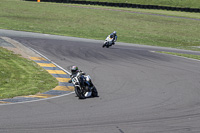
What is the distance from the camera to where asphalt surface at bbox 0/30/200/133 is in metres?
10.1

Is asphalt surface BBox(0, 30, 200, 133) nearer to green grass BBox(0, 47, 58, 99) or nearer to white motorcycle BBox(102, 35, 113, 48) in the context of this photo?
green grass BBox(0, 47, 58, 99)

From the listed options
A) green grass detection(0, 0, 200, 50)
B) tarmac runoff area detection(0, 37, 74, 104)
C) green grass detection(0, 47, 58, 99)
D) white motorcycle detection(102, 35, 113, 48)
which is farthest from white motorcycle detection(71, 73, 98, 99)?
green grass detection(0, 0, 200, 50)

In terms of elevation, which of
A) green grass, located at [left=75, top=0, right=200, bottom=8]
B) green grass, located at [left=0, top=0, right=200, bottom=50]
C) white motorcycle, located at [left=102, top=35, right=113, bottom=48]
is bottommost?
green grass, located at [left=0, top=0, right=200, bottom=50]

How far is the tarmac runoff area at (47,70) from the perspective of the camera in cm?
1364

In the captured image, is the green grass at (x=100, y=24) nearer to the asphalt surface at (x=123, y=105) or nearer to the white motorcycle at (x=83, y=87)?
the asphalt surface at (x=123, y=105)

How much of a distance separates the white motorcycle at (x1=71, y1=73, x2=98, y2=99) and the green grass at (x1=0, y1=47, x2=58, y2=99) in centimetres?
207

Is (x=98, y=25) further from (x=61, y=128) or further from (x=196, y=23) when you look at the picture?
(x=61, y=128)

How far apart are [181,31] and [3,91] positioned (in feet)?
127

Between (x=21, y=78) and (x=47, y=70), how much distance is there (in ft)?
9.31

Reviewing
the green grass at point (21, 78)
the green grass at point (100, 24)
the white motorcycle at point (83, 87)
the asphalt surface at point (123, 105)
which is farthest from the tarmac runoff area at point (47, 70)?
the green grass at point (100, 24)

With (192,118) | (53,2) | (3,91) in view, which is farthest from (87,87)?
(53,2)

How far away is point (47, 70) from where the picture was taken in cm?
1984

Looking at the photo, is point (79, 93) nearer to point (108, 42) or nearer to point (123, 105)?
point (123, 105)

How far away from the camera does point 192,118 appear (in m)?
11.3
